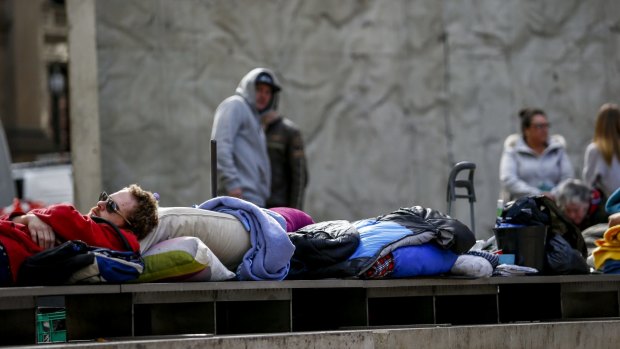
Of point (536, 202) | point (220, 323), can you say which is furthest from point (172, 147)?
point (220, 323)

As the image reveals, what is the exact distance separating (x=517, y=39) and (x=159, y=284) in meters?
10.6

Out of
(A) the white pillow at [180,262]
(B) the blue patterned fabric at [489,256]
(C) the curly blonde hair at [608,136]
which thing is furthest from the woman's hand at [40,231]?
(C) the curly blonde hair at [608,136]

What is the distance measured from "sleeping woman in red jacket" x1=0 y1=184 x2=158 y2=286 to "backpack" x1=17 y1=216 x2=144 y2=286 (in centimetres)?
10

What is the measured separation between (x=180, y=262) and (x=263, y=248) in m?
0.62

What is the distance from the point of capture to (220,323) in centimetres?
739

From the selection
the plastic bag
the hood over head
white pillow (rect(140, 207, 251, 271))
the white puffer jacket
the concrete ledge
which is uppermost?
the hood over head

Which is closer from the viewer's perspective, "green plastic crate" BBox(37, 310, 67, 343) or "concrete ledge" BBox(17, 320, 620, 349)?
"concrete ledge" BBox(17, 320, 620, 349)

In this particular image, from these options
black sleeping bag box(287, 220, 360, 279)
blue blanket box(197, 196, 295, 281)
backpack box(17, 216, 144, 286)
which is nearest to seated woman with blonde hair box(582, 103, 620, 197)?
black sleeping bag box(287, 220, 360, 279)

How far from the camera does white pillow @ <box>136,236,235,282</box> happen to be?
708cm

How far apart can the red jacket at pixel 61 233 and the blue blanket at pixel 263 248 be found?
0.68m

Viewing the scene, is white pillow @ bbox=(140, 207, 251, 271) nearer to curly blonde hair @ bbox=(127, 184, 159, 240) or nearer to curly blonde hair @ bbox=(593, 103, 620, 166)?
curly blonde hair @ bbox=(127, 184, 159, 240)

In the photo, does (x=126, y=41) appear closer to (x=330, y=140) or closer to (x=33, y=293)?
(x=330, y=140)

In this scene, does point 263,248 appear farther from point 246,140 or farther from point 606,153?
point 606,153

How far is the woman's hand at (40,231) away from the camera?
22.6 feet
